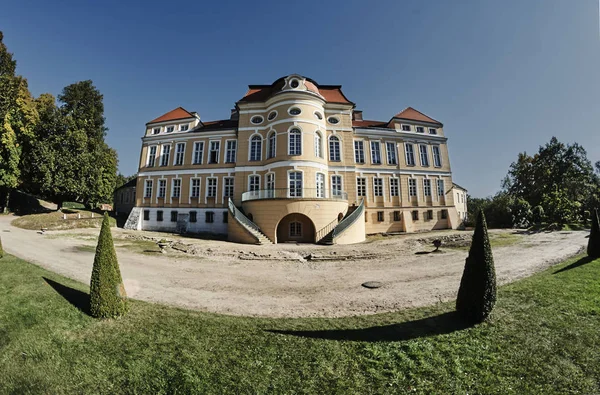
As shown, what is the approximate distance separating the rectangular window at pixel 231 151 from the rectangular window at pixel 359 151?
48.4 ft

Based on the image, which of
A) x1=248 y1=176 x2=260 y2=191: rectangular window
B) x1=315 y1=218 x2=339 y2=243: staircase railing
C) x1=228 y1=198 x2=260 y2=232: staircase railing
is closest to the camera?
x1=315 y1=218 x2=339 y2=243: staircase railing

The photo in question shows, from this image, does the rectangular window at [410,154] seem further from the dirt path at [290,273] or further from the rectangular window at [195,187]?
the rectangular window at [195,187]

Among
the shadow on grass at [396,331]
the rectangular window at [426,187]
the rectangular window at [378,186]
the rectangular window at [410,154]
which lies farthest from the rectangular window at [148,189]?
the rectangular window at [426,187]

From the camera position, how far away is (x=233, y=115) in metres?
34.5

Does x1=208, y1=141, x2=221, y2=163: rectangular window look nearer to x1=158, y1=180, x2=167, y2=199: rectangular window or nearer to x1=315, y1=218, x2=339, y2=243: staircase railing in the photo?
x1=158, y1=180, x2=167, y2=199: rectangular window

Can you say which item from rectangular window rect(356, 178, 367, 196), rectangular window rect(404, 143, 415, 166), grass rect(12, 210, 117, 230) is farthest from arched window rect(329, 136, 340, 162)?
grass rect(12, 210, 117, 230)

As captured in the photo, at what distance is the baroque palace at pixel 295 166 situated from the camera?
24891 millimetres

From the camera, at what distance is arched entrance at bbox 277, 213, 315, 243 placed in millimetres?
24172

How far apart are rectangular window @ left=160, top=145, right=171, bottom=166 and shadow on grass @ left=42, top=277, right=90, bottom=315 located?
25.5 meters

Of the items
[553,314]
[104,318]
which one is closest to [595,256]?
[553,314]

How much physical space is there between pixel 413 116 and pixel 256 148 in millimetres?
21021

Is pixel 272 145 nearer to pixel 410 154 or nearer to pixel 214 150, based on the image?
pixel 214 150

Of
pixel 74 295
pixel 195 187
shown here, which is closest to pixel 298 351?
pixel 74 295

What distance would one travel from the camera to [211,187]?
29672 millimetres
